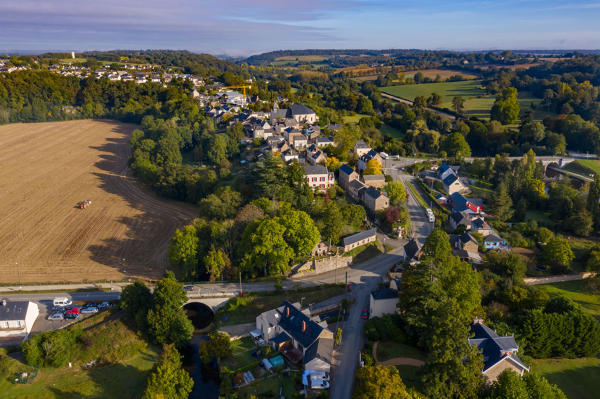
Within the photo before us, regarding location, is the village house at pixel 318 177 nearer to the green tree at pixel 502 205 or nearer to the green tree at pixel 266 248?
the green tree at pixel 266 248

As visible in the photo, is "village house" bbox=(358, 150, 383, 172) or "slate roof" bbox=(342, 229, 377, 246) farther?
"village house" bbox=(358, 150, 383, 172)

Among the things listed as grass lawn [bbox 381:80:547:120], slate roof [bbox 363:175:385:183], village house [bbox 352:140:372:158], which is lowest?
slate roof [bbox 363:175:385:183]

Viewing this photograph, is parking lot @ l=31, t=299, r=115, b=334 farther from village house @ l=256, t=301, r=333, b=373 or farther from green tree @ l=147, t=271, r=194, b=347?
village house @ l=256, t=301, r=333, b=373

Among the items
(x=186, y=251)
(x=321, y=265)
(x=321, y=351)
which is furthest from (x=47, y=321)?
(x=321, y=265)

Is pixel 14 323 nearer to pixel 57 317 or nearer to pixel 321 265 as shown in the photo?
pixel 57 317

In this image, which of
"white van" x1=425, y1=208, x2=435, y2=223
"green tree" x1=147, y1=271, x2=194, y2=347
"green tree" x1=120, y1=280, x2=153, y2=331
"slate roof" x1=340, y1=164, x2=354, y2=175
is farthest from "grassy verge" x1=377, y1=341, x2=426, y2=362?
"slate roof" x1=340, y1=164, x2=354, y2=175

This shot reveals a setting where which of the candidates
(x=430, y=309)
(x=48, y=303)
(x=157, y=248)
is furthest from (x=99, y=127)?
(x=430, y=309)
